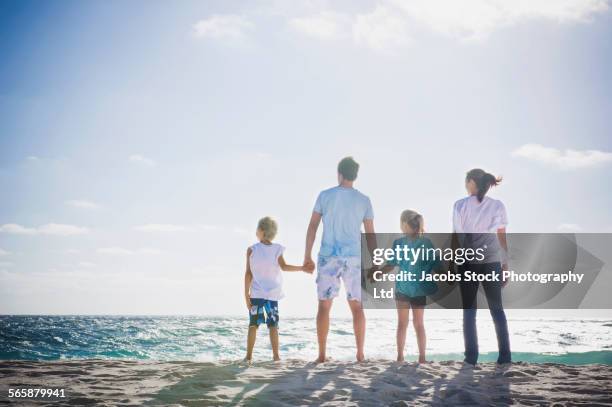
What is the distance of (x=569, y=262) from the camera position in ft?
27.6

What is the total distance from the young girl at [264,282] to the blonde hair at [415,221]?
4.86 feet

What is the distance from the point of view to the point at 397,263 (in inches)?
227

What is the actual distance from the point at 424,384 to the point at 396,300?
1.63m

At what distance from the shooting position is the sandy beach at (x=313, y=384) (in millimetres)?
3621

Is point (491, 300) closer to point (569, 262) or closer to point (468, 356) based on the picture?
point (468, 356)

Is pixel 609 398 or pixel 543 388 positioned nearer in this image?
pixel 609 398

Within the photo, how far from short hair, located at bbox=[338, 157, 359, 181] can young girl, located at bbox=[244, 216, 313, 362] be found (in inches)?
49.4

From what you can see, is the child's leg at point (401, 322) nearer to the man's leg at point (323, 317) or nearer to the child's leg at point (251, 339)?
the man's leg at point (323, 317)

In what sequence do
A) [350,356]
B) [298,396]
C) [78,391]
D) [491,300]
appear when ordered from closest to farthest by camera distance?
[298,396], [78,391], [491,300], [350,356]

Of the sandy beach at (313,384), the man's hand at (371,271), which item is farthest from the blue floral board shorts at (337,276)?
the sandy beach at (313,384)

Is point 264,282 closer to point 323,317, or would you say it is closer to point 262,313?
point 262,313

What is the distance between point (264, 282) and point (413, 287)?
1881 millimetres

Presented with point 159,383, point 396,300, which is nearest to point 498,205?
point 396,300

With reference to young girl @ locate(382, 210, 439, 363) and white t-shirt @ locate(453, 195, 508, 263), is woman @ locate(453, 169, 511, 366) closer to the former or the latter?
white t-shirt @ locate(453, 195, 508, 263)
